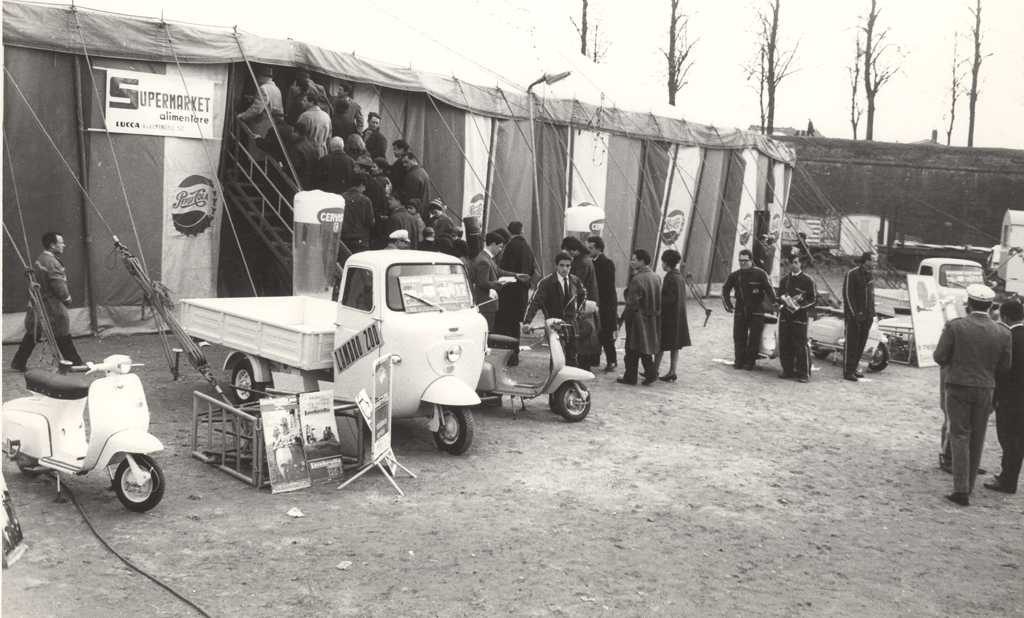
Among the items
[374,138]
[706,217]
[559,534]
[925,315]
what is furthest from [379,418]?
[706,217]

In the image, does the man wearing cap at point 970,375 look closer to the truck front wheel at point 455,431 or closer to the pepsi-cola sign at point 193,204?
the truck front wheel at point 455,431

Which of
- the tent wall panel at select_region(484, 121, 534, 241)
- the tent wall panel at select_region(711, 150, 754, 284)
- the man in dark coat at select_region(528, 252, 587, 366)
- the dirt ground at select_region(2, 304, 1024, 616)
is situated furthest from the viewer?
the tent wall panel at select_region(711, 150, 754, 284)

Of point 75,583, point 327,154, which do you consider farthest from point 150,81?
point 75,583

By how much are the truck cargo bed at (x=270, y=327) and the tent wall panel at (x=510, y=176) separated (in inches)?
261

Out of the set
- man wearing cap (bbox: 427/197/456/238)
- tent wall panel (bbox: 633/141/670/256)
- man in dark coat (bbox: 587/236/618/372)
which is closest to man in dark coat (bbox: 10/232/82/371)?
man wearing cap (bbox: 427/197/456/238)

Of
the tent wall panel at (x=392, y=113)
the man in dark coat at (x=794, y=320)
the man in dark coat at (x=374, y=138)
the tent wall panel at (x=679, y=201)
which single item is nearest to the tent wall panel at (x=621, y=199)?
the tent wall panel at (x=679, y=201)

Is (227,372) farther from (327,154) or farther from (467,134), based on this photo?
(467,134)

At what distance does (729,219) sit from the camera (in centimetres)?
2338

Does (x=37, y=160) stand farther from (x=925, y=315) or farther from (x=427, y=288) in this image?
(x=925, y=315)

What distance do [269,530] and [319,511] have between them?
0.50 metres

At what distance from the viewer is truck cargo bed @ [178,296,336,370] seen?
863 cm

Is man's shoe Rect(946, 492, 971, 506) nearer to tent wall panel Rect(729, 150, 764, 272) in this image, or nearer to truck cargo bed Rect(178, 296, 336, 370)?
truck cargo bed Rect(178, 296, 336, 370)

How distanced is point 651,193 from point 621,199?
3.36ft

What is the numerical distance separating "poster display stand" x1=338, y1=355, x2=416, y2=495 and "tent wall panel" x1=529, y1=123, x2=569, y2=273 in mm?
10461
